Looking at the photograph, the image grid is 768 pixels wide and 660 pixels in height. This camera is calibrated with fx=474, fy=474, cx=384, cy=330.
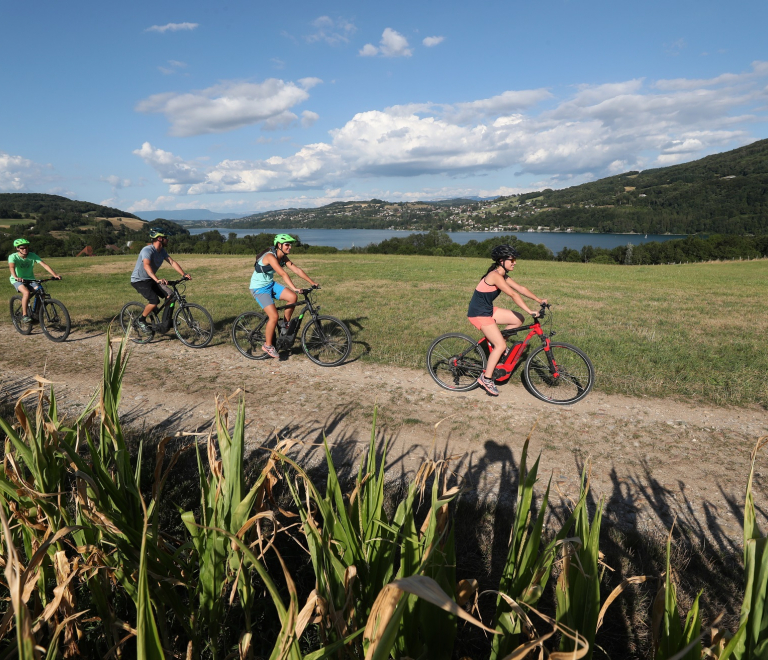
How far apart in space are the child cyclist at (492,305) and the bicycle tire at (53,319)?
8.53 metres

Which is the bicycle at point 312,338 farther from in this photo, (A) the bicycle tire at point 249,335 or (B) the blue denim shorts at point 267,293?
(B) the blue denim shorts at point 267,293

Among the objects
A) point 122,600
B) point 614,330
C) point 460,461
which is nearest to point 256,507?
point 122,600

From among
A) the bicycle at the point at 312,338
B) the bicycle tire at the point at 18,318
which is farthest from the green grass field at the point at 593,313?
the bicycle tire at the point at 18,318

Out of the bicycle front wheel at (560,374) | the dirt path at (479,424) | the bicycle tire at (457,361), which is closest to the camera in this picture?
the dirt path at (479,424)

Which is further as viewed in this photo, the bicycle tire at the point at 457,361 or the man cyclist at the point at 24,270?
the man cyclist at the point at 24,270

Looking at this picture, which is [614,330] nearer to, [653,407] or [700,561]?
[653,407]

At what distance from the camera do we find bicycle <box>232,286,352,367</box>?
26.7ft

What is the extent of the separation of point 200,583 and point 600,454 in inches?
164

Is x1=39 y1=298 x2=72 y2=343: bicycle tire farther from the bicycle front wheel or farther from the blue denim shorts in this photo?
the bicycle front wheel

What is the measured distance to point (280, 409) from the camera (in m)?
6.03

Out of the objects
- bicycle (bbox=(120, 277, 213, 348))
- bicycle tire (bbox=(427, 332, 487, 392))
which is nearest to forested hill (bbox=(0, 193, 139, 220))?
bicycle (bbox=(120, 277, 213, 348))

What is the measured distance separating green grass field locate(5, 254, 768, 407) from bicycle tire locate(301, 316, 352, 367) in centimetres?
59

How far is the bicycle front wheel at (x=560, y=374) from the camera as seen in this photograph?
251 inches

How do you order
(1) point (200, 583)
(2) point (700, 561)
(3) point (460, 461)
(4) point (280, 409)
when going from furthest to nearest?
(4) point (280, 409), (3) point (460, 461), (2) point (700, 561), (1) point (200, 583)
